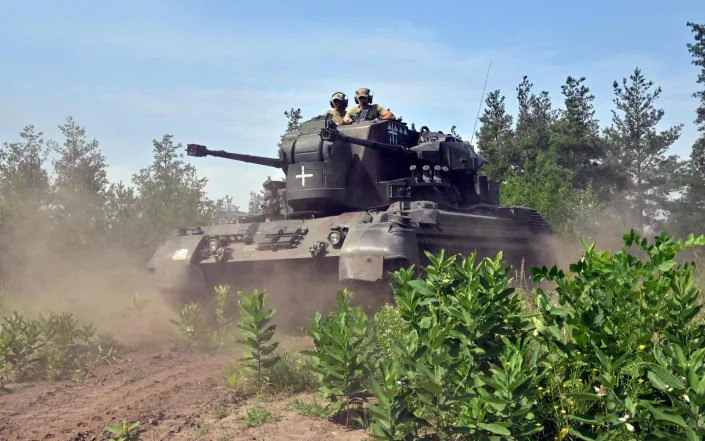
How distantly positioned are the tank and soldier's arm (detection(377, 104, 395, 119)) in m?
0.23

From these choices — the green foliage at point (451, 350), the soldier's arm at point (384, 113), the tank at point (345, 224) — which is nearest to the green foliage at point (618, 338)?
the green foliage at point (451, 350)

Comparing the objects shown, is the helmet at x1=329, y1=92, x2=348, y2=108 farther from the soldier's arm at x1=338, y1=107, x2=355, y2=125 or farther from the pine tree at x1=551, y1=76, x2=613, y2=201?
the pine tree at x1=551, y1=76, x2=613, y2=201

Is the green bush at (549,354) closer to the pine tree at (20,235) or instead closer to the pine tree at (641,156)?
the pine tree at (20,235)

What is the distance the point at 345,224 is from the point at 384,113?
2.67m

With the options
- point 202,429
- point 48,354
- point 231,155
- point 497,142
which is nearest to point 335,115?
point 231,155

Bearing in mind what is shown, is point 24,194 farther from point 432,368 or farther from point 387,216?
point 432,368

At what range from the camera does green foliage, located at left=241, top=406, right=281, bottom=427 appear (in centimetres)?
Answer: 501

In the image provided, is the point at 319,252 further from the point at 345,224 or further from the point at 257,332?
the point at 257,332

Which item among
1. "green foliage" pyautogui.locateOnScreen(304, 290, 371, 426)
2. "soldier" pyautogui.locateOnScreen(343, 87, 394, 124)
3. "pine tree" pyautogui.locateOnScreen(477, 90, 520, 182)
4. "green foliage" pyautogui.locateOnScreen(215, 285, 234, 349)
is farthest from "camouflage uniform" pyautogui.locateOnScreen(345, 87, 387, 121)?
"pine tree" pyautogui.locateOnScreen(477, 90, 520, 182)

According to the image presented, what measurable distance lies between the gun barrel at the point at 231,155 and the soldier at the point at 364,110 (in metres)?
1.37

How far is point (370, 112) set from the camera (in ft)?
39.5

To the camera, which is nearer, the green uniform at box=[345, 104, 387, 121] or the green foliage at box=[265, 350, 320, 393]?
the green foliage at box=[265, 350, 320, 393]

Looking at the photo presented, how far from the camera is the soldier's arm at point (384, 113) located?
1197 centimetres

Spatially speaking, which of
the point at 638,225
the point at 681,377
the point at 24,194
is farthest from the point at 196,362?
the point at 638,225
